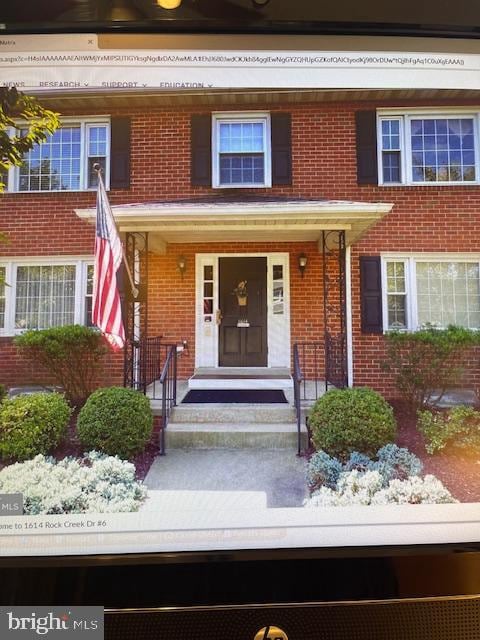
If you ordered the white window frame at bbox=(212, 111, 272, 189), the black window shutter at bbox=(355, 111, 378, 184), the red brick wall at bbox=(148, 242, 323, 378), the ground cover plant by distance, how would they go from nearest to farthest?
the ground cover plant → the white window frame at bbox=(212, 111, 272, 189) → the black window shutter at bbox=(355, 111, 378, 184) → the red brick wall at bbox=(148, 242, 323, 378)

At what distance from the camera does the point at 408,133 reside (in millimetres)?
1474

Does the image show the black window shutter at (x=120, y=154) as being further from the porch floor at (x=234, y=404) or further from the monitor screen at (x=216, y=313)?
the porch floor at (x=234, y=404)

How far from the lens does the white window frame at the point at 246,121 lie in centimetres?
137

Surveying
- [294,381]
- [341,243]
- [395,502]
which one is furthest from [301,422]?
[341,243]

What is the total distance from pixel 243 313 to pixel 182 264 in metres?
0.59

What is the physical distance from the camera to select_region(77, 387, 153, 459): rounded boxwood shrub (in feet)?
4.19

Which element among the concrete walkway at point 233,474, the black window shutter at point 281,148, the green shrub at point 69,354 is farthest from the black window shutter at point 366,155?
the green shrub at point 69,354

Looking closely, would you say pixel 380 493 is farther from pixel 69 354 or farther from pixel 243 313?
pixel 243 313

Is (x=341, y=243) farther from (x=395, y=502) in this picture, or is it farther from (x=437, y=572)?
(x=437, y=572)

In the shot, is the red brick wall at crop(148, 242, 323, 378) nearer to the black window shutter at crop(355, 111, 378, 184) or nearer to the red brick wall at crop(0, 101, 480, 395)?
the red brick wall at crop(0, 101, 480, 395)

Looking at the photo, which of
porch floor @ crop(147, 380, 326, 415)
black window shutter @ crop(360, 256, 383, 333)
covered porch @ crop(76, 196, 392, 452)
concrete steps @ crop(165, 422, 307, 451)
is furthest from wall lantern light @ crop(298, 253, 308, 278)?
concrete steps @ crop(165, 422, 307, 451)

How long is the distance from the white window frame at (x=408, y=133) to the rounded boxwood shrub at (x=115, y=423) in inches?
61.1

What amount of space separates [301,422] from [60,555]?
1.00 m

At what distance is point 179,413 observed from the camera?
1550 millimetres
